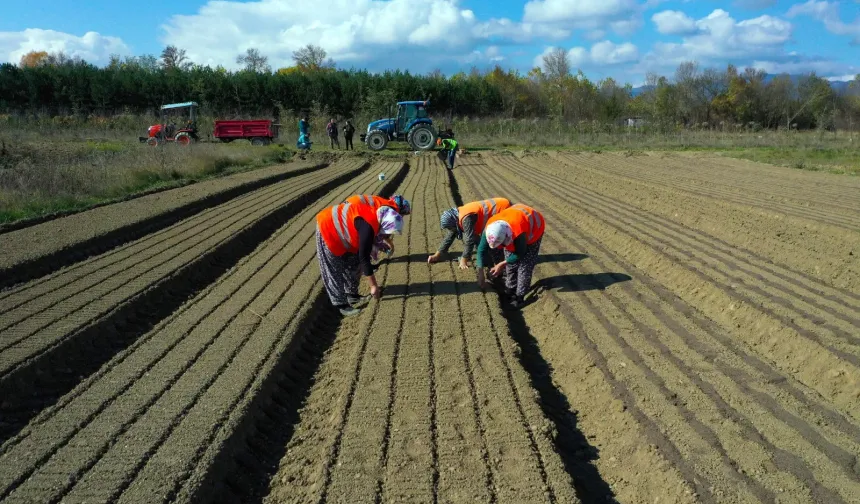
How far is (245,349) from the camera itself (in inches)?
203

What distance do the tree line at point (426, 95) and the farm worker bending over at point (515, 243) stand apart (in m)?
31.2

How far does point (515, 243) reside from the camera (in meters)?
6.23

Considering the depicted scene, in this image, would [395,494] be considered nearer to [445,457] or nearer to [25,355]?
[445,457]

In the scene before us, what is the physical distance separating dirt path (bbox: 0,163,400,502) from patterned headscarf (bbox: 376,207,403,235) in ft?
3.93

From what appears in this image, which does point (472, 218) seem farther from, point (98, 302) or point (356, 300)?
point (98, 302)

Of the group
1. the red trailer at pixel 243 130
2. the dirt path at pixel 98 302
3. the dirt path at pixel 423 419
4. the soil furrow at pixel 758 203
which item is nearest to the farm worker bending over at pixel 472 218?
the dirt path at pixel 423 419

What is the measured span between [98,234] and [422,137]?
17.4m

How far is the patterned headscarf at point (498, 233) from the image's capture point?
5.98 meters

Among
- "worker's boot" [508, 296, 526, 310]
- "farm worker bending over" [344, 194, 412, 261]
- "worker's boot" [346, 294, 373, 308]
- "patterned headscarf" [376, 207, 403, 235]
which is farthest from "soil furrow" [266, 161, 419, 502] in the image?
"worker's boot" [508, 296, 526, 310]

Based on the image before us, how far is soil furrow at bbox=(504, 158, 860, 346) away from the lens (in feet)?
17.9

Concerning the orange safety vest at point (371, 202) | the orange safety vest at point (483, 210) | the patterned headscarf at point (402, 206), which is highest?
the orange safety vest at point (371, 202)

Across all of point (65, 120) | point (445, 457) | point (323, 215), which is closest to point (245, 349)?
point (323, 215)

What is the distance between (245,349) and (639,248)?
18.9 ft

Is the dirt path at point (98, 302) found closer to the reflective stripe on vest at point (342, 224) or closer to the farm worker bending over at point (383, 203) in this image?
the reflective stripe on vest at point (342, 224)
